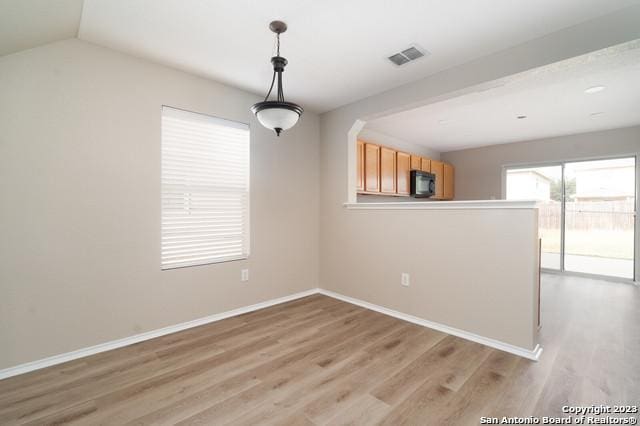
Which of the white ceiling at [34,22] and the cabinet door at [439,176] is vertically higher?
the white ceiling at [34,22]

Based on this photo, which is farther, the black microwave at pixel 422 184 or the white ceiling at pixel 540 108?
the black microwave at pixel 422 184

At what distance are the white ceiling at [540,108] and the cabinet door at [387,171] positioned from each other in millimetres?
458

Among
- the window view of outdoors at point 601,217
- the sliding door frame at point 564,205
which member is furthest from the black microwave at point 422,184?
the window view of outdoors at point 601,217

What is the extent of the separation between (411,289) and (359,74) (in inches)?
93.5

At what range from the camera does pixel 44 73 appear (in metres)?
2.18

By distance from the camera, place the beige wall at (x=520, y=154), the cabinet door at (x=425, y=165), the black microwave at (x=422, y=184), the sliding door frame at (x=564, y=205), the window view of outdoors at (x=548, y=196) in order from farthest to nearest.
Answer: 1. the cabinet door at (x=425, y=165)
2. the window view of outdoors at (x=548, y=196)
3. the black microwave at (x=422, y=184)
4. the beige wall at (x=520, y=154)
5. the sliding door frame at (x=564, y=205)

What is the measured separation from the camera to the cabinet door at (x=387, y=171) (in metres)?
4.73

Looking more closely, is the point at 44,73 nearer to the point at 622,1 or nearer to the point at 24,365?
the point at 24,365

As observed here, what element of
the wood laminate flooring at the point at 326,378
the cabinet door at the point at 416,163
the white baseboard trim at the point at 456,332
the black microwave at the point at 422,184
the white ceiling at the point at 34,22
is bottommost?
the wood laminate flooring at the point at 326,378

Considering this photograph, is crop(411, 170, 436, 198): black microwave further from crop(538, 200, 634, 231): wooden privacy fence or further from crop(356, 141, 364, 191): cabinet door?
crop(538, 200, 634, 231): wooden privacy fence

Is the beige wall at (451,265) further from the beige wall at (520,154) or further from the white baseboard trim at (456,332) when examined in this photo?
the beige wall at (520,154)

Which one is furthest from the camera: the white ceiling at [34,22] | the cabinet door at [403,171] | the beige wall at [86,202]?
the cabinet door at [403,171]

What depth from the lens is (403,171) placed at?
521 centimetres

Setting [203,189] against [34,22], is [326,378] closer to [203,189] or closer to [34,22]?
[203,189]
